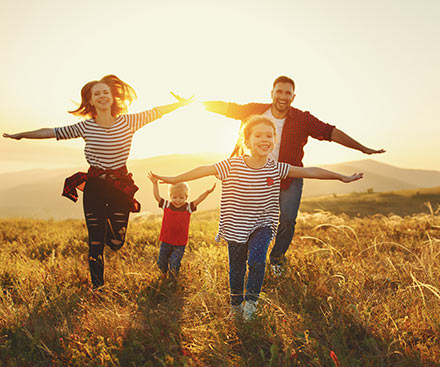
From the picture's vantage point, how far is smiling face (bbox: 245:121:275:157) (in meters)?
3.37

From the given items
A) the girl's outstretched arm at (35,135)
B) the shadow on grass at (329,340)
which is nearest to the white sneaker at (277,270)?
the shadow on grass at (329,340)

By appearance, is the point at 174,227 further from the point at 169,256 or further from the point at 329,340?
the point at 329,340

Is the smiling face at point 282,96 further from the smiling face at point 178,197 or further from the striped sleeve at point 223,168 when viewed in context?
the smiling face at point 178,197

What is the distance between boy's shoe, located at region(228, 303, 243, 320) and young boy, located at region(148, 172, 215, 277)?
5.13 ft

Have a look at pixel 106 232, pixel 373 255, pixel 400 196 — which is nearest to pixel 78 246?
pixel 106 232

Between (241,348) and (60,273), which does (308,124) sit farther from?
(60,273)

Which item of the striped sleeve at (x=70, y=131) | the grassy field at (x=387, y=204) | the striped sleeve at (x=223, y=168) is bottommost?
the grassy field at (x=387, y=204)

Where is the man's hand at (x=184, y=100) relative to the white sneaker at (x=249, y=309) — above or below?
above

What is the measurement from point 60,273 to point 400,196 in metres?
23.2

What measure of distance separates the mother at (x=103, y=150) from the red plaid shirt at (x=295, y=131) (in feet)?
4.03

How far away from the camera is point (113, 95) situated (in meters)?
4.29

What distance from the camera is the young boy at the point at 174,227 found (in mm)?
4828

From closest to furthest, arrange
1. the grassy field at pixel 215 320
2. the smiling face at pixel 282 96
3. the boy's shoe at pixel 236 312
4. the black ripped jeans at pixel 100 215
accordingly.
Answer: the grassy field at pixel 215 320
the boy's shoe at pixel 236 312
the black ripped jeans at pixel 100 215
the smiling face at pixel 282 96

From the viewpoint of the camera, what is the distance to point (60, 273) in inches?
182
